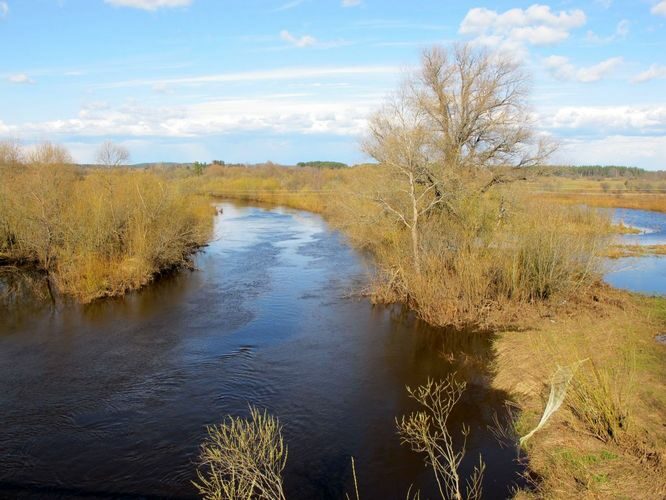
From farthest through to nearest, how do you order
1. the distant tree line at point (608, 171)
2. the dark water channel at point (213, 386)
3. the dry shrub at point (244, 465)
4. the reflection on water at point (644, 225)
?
the distant tree line at point (608, 171) → the reflection on water at point (644, 225) → the dark water channel at point (213, 386) → the dry shrub at point (244, 465)

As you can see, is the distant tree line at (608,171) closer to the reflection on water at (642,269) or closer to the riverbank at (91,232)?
the reflection on water at (642,269)

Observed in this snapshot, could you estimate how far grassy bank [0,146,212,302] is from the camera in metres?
19.8

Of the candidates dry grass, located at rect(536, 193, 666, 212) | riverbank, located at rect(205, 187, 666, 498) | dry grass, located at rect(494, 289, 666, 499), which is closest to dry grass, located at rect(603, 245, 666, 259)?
riverbank, located at rect(205, 187, 666, 498)

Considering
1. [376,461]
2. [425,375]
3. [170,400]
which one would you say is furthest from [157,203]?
[376,461]

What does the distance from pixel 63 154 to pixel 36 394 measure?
1057 inches

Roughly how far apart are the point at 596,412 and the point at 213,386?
7902mm

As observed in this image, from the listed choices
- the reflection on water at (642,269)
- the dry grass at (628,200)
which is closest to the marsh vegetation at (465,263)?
the reflection on water at (642,269)

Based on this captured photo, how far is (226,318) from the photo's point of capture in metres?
16.5

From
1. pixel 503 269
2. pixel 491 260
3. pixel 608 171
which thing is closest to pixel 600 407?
pixel 503 269

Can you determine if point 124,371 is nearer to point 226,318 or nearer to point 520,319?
point 226,318

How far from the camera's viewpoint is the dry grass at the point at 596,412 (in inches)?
292

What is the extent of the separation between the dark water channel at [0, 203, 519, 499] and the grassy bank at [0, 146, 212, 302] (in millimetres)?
1669

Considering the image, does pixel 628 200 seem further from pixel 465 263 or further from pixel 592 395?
pixel 592 395

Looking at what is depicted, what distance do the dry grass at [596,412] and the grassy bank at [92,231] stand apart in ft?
49.5
